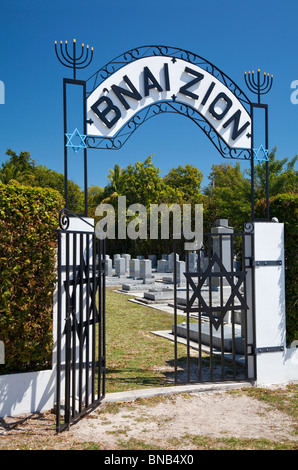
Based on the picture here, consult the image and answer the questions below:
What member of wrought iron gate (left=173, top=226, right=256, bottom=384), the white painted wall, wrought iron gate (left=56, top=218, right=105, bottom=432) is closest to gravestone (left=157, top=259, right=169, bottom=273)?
wrought iron gate (left=173, top=226, right=256, bottom=384)

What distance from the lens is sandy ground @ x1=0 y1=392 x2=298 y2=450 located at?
4219 mm

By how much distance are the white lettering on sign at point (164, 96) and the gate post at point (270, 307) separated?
5.61 feet

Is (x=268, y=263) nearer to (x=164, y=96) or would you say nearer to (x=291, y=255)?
(x=291, y=255)

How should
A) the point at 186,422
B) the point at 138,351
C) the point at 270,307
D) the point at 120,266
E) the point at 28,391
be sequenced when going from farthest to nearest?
the point at 120,266
the point at 138,351
the point at 270,307
the point at 28,391
the point at 186,422

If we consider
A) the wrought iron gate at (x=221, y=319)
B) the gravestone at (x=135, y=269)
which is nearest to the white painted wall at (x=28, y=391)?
the wrought iron gate at (x=221, y=319)

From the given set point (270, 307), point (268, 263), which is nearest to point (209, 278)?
point (268, 263)

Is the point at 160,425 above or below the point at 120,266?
below

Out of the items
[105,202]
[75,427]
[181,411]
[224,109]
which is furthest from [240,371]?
[105,202]

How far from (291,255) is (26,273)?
418 centimetres

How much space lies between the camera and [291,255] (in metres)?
6.68

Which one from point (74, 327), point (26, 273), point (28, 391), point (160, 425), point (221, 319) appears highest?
point (26, 273)

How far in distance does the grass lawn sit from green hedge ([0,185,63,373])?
1434mm

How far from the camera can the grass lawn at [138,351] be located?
20.6 ft

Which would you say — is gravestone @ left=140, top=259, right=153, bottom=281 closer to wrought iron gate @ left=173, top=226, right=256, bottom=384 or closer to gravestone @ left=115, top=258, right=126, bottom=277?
gravestone @ left=115, top=258, right=126, bottom=277
